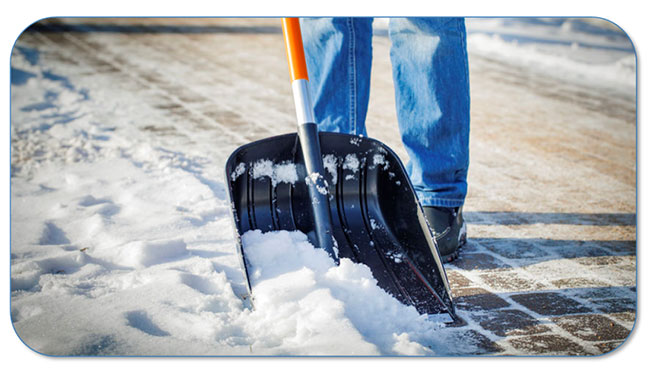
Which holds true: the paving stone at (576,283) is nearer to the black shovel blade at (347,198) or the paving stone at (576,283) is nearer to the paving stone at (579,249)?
the paving stone at (579,249)

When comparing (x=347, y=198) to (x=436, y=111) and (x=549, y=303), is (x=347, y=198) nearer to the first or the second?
(x=436, y=111)

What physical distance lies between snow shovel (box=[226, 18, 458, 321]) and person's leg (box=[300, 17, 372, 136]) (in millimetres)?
424

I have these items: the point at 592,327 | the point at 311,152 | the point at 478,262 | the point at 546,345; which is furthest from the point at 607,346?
the point at 311,152

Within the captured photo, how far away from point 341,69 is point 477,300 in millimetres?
1057

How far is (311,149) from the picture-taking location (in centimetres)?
173

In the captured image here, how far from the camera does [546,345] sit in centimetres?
147

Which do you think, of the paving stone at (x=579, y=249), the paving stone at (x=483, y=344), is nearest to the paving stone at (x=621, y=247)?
the paving stone at (x=579, y=249)

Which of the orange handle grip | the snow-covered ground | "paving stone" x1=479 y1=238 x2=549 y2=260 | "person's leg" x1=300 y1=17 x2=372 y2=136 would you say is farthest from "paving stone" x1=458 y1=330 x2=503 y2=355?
"person's leg" x1=300 y1=17 x2=372 y2=136

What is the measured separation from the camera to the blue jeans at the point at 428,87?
1988 mm

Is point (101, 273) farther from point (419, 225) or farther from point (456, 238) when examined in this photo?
point (456, 238)

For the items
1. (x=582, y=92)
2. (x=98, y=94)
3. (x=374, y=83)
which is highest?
(x=98, y=94)

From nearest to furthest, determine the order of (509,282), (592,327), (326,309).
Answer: (326,309), (592,327), (509,282)

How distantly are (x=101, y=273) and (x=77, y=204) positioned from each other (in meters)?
0.66

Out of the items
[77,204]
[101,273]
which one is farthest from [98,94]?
[101,273]
